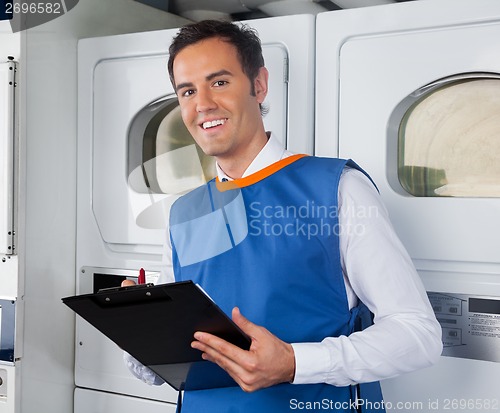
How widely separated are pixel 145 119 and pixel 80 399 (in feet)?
3.16

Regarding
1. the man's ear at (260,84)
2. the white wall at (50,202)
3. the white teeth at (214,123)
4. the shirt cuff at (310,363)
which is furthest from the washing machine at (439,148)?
the white wall at (50,202)

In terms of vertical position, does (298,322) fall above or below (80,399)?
above

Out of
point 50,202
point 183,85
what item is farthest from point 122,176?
point 183,85

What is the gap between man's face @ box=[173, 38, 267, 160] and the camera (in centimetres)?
162

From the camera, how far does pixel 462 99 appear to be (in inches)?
67.8

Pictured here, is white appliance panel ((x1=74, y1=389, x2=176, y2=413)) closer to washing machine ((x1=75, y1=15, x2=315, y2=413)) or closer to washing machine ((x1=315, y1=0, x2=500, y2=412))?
washing machine ((x1=75, y1=15, x2=315, y2=413))

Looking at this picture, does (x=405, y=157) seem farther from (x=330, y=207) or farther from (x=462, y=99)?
(x=330, y=207)

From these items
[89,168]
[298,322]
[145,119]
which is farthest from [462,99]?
[89,168]

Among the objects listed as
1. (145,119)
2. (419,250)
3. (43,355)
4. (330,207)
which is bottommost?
(43,355)

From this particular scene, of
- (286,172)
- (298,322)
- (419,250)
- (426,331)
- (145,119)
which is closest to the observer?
(426,331)

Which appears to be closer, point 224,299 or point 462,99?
point 224,299

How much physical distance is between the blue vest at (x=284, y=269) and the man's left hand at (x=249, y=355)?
232 millimetres

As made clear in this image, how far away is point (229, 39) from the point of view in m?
1.66

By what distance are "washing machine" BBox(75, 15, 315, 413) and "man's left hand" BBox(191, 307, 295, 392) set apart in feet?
2.95
